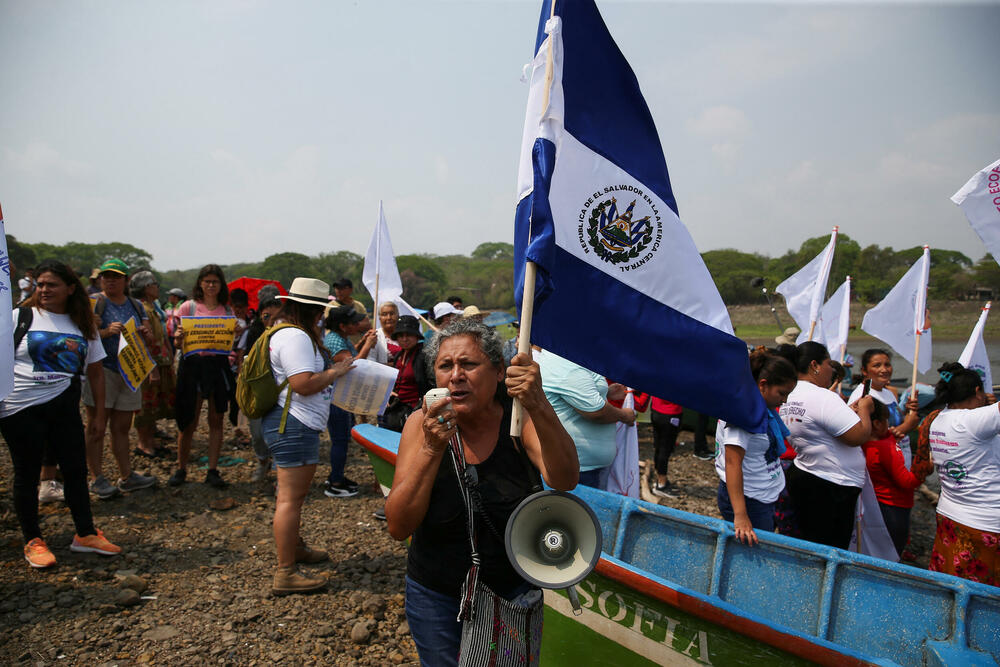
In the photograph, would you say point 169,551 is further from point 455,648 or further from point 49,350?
point 455,648

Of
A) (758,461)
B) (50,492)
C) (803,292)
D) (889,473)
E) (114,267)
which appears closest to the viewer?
(758,461)

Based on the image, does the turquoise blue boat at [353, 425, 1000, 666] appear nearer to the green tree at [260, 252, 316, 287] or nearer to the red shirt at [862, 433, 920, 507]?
the red shirt at [862, 433, 920, 507]

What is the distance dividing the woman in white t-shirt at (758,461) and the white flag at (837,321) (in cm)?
441

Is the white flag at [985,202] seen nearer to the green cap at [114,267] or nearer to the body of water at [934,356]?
the green cap at [114,267]

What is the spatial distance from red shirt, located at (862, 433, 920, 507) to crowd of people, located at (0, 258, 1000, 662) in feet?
0.04

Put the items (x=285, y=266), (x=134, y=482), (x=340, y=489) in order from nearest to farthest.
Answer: (x=134, y=482)
(x=340, y=489)
(x=285, y=266)

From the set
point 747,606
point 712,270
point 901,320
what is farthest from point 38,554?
point 712,270

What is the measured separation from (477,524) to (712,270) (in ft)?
223

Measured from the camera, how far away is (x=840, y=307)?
8625 millimetres

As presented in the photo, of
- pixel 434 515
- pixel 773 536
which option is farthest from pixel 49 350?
pixel 773 536

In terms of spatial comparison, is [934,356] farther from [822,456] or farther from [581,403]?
[581,403]

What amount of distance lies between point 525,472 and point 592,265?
1.13 metres

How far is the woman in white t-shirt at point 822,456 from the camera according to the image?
12.6 ft

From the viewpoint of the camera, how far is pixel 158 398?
6613 millimetres
